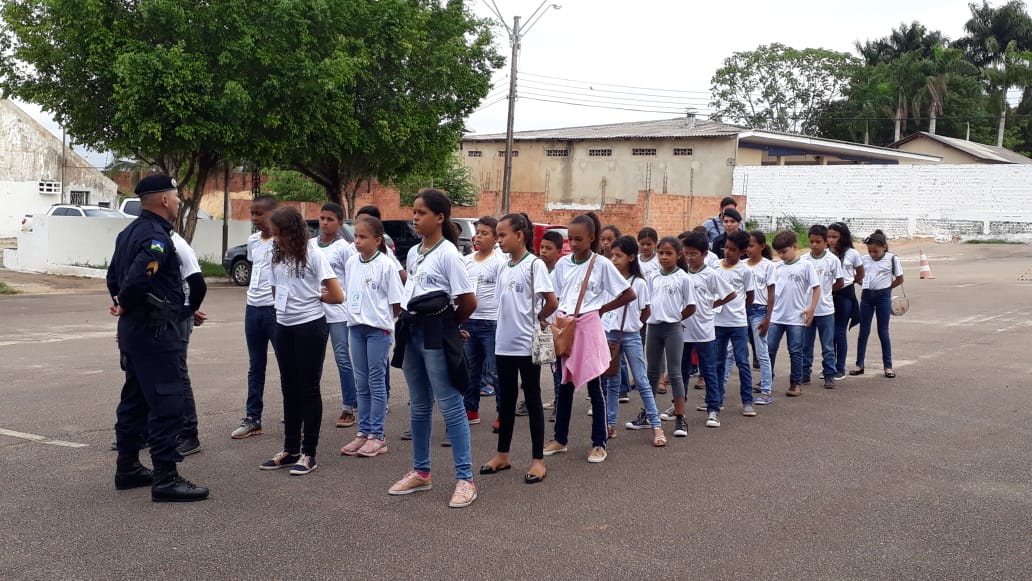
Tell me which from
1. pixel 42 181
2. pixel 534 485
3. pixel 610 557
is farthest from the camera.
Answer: pixel 42 181

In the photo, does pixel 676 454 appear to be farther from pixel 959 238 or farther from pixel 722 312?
pixel 959 238

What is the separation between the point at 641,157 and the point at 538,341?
39.1m

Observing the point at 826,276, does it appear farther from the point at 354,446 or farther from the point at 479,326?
the point at 354,446

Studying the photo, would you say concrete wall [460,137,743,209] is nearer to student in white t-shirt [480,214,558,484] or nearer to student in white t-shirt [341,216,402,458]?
student in white t-shirt [341,216,402,458]

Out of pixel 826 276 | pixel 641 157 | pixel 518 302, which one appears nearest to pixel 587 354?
pixel 518 302

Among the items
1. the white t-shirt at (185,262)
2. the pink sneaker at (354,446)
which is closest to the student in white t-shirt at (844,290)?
the pink sneaker at (354,446)

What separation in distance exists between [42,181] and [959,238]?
38925 mm

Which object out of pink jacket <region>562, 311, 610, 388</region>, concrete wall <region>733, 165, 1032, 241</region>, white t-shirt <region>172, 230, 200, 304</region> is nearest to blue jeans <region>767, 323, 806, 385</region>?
pink jacket <region>562, 311, 610, 388</region>

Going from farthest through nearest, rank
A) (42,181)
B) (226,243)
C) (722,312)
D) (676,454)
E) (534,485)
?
1. (42,181)
2. (226,243)
3. (722,312)
4. (676,454)
5. (534,485)

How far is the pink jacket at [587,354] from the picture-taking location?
20.7 ft

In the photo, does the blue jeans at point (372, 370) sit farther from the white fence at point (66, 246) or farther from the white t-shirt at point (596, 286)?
the white fence at point (66, 246)

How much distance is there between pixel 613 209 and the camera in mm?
38250

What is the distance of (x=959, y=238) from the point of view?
123 feet

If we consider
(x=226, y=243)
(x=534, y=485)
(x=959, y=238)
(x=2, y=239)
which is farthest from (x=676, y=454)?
(x=2, y=239)
